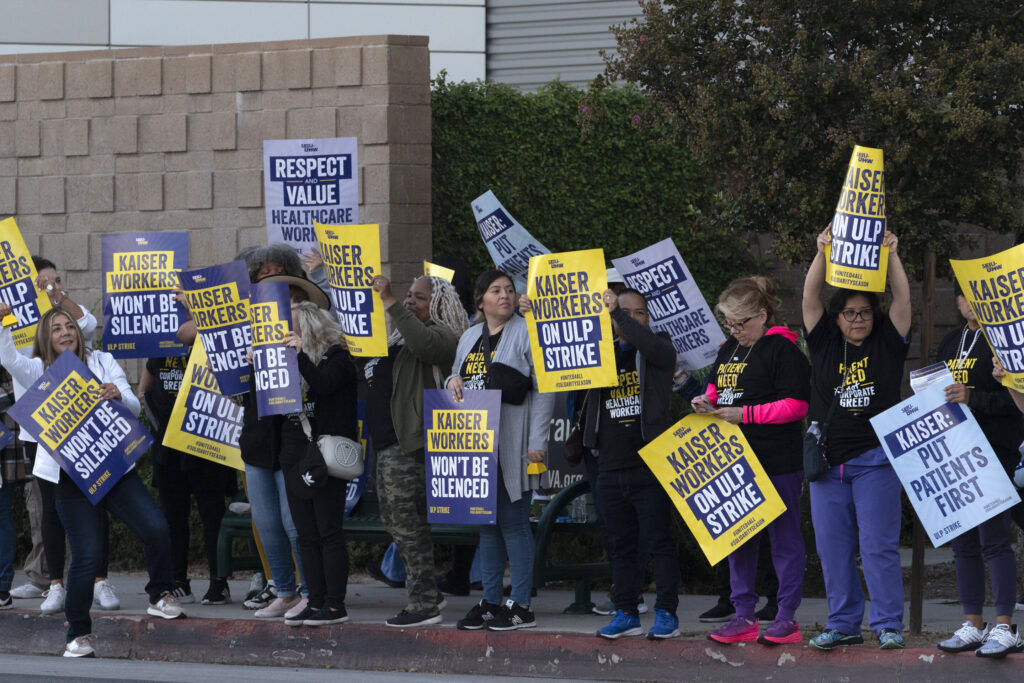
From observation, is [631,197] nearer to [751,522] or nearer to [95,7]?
[751,522]

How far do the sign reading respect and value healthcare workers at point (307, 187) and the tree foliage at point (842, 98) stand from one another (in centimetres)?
273

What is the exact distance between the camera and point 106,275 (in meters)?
9.62

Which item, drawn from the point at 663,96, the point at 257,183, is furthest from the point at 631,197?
the point at 257,183

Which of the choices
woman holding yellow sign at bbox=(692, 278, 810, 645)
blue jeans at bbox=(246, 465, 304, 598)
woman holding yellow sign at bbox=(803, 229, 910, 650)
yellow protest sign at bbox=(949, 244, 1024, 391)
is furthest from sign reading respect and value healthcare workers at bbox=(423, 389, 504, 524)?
yellow protest sign at bbox=(949, 244, 1024, 391)

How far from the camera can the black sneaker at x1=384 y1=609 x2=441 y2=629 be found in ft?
26.5

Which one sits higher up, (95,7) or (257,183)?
(95,7)

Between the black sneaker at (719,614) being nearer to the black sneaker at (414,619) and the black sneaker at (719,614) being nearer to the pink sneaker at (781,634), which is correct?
the pink sneaker at (781,634)

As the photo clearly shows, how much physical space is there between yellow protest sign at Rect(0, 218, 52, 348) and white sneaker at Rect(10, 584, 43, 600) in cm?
167

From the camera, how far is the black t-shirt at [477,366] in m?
8.12

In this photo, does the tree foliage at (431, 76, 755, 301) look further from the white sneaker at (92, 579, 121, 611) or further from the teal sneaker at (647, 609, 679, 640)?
the teal sneaker at (647, 609, 679, 640)

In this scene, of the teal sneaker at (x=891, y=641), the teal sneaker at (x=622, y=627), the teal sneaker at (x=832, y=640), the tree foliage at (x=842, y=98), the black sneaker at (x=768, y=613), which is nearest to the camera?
the teal sneaker at (x=891, y=641)

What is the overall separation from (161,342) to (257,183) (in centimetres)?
283

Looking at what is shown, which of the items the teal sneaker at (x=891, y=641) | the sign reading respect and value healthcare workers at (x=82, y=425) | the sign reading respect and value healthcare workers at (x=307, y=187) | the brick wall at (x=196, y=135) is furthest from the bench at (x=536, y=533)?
the brick wall at (x=196, y=135)

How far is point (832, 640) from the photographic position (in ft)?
22.9
